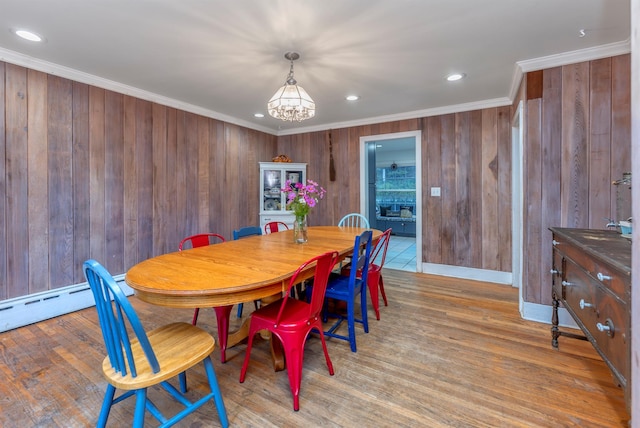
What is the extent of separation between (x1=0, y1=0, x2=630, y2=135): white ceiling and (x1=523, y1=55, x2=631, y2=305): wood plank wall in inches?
7.9

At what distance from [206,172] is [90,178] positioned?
53.9 inches

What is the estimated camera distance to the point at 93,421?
146 centimetres

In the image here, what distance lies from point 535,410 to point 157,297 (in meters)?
2.05

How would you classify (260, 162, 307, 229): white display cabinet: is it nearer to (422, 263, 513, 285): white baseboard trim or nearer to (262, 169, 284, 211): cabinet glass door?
(262, 169, 284, 211): cabinet glass door

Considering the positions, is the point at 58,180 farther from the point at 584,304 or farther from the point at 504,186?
the point at 504,186

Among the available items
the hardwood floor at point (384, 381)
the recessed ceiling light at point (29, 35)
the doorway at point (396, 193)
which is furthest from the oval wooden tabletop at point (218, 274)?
the doorway at point (396, 193)

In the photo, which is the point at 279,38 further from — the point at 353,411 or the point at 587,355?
the point at 587,355

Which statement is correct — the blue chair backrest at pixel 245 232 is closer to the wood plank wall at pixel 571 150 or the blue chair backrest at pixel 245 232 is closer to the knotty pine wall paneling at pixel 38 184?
the knotty pine wall paneling at pixel 38 184

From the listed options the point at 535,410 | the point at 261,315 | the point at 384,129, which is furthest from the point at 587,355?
the point at 384,129

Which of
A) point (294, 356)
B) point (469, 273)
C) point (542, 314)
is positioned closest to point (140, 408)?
point (294, 356)

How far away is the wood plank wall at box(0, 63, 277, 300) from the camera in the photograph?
246cm

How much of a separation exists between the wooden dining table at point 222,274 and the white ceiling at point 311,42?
1.61 meters

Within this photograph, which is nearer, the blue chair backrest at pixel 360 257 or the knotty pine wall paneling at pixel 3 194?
the blue chair backrest at pixel 360 257

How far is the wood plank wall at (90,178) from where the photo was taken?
8.06ft
